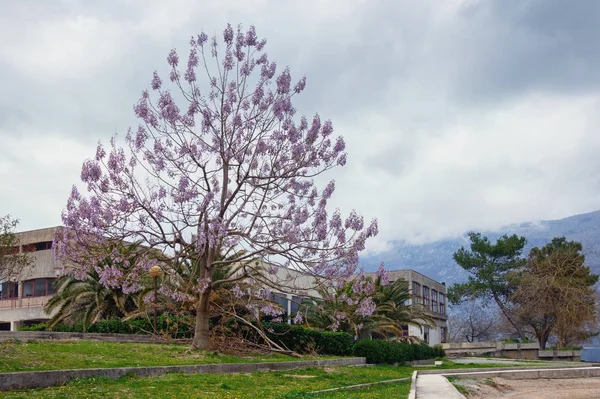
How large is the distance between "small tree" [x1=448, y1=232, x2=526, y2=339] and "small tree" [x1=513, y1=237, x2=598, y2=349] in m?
10.6

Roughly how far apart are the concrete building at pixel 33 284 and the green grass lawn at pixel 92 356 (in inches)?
1067

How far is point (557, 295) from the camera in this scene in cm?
5194

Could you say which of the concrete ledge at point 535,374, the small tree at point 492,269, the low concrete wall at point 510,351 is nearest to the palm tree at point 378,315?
the concrete ledge at point 535,374

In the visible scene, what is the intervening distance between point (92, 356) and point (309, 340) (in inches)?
485

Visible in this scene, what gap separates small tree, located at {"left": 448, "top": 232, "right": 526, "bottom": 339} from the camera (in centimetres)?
6894

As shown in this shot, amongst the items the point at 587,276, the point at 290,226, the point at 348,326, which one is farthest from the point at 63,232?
the point at 587,276

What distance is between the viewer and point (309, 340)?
26.3 meters

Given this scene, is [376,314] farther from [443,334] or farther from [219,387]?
[443,334]

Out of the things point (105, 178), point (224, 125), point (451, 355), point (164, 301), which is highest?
point (224, 125)

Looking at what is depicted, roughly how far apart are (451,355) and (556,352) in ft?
27.3

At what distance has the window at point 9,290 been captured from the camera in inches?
1845

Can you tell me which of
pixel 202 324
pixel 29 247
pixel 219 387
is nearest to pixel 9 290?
pixel 29 247

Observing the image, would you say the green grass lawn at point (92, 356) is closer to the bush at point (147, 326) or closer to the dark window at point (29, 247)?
the bush at point (147, 326)

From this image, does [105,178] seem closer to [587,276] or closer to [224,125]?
[224,125]
